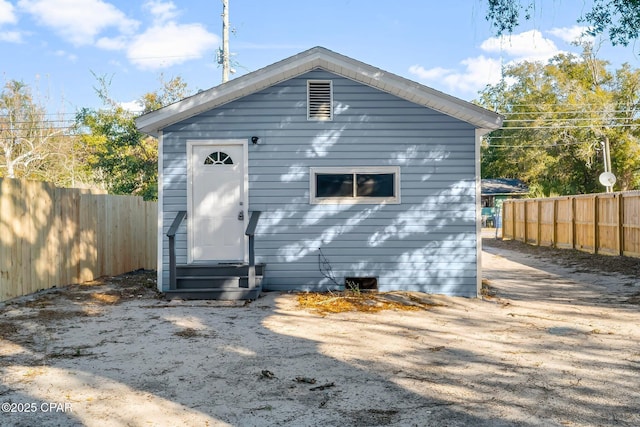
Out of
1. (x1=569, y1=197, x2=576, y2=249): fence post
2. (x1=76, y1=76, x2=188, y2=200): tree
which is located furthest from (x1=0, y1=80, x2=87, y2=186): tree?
(x1=569, y1=197, x2=576, y2=249): fence post

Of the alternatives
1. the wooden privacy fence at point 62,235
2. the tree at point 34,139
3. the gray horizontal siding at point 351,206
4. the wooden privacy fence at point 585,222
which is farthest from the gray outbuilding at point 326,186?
the tree at point 34,139

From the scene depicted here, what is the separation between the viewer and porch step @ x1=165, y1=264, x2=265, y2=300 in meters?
8.55

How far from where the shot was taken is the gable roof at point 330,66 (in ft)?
29.3

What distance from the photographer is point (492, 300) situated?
9.12m

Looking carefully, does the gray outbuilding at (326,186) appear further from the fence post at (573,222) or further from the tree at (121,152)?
the fence post at (573,222)

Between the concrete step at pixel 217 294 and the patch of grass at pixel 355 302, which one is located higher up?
the concrete step at pixel 217 294

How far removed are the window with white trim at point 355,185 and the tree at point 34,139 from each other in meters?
19.2

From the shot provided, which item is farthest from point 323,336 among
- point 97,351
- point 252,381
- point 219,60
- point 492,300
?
point 219,60

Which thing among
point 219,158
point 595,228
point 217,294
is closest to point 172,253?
point 217,294

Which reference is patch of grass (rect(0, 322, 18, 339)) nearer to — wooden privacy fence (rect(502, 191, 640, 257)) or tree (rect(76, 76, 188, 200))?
tree (rect(76, 76, 188, 200))

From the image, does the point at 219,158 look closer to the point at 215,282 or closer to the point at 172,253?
the point at 172,253

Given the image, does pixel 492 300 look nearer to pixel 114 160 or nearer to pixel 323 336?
pixel 323 336

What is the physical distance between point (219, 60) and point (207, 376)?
58.8ft

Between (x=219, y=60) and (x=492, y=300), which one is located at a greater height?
(x=219, y=60)
